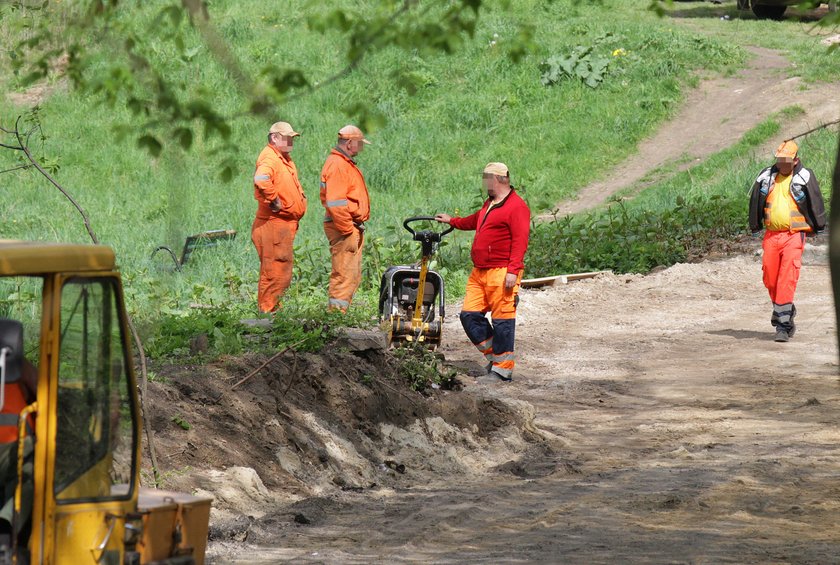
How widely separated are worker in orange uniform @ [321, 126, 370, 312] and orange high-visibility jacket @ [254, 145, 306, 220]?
297mm

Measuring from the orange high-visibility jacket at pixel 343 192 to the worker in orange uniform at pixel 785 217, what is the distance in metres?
4.03

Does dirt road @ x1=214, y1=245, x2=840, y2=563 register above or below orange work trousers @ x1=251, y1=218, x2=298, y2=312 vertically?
below

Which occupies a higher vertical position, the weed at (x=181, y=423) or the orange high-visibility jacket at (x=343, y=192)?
the orange high-visibility jacket at (x=343, y=192)

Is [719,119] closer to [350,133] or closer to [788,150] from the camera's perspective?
[788,150]

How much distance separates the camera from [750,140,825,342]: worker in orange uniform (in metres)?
12.8

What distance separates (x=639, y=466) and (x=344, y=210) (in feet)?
16.1

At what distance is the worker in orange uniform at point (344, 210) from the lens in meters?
12.6

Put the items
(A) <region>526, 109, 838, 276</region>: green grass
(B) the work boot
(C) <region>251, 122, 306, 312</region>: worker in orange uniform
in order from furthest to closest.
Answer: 1. (A) <region>526, 109, 838, 276</region>: green grass
2. (C) <region>251, 122, 306, 312</region>: worker in orange uniform
3. (B) the work boot

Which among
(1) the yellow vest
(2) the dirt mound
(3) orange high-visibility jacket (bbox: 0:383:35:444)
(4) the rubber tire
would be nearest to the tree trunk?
(3) orange high-visibility jacket (bbox: 0:383:35:444)

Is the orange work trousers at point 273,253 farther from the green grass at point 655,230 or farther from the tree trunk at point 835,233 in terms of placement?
the tree trunk at point 835,233

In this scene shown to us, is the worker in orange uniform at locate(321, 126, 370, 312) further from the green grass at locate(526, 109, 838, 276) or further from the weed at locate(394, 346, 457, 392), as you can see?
the green grass at locate(526, 109, 838, 276)

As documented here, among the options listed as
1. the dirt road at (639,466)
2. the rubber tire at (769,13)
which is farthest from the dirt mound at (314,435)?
the rubber tire at (769,13)

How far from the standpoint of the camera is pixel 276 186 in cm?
1277

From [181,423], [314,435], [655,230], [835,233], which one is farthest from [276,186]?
[835,233]
